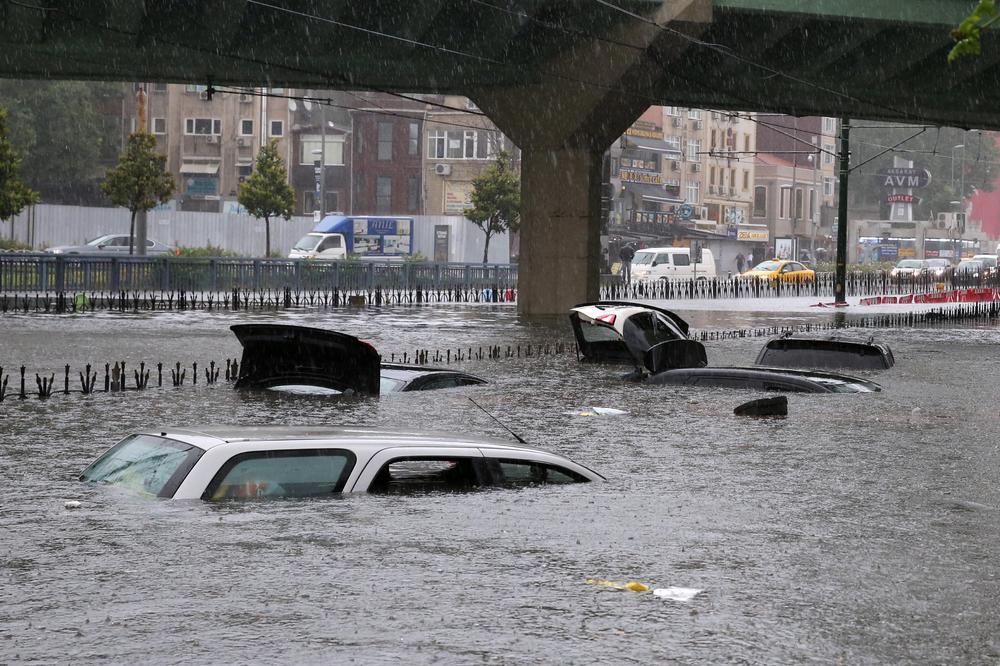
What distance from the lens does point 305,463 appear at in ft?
34.9

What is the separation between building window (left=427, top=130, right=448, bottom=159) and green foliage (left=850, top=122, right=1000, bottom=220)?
174ft

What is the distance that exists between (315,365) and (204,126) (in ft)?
234

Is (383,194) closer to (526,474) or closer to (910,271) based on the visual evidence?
(910,271)

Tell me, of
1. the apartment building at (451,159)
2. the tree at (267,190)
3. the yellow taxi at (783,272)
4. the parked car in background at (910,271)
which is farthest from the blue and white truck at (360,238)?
the parked car in background at (910,271)

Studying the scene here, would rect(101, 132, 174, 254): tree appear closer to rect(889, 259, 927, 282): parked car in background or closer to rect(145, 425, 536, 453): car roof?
rect(889, 259, 927, 282): parked car in background

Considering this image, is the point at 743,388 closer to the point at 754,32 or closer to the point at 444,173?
the point at 754,32

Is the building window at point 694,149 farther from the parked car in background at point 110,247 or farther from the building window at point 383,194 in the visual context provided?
the parked car in background at point 110,247

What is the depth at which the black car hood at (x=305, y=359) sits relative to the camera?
62.6ft

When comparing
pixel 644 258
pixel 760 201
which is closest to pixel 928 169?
pixel 760 201

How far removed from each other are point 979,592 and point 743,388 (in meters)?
12.6

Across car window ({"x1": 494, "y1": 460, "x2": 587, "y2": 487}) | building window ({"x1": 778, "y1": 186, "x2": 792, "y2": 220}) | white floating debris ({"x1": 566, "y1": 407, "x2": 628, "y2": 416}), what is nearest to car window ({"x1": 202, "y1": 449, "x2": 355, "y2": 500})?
car window ({"x1": 494, "y1": 460, "x2": 587, "y2": 487})

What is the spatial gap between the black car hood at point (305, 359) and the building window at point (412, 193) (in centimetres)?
6927

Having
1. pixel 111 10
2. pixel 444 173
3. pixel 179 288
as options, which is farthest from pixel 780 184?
pixel 111 10

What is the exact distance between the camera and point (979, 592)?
862 cm
